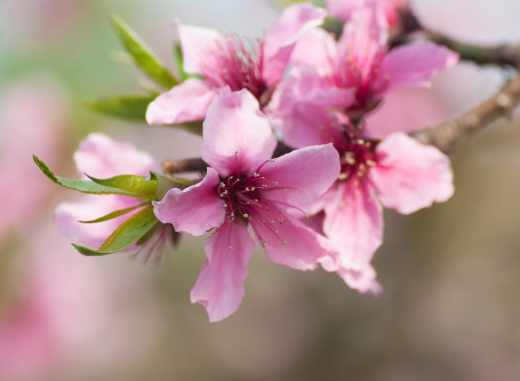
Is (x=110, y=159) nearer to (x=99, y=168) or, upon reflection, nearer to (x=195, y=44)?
(x=99, y=168)

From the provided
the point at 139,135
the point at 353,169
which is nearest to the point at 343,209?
the point at 353,169

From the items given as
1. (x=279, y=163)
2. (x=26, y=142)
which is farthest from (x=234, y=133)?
(x=26, y=142)

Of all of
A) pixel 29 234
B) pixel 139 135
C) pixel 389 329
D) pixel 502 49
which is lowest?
pixel 389 329

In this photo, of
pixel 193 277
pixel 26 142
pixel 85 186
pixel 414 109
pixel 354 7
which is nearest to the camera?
pixel 85 186

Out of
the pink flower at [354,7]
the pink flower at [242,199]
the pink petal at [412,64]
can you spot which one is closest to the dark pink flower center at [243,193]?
the pink flower at [242,199]

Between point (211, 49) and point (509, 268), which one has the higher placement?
point (211, 49)

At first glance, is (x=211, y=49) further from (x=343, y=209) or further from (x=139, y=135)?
(x=139, y=135)

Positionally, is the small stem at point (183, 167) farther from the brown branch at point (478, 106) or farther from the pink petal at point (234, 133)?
the brown branch at point (478, 106)
